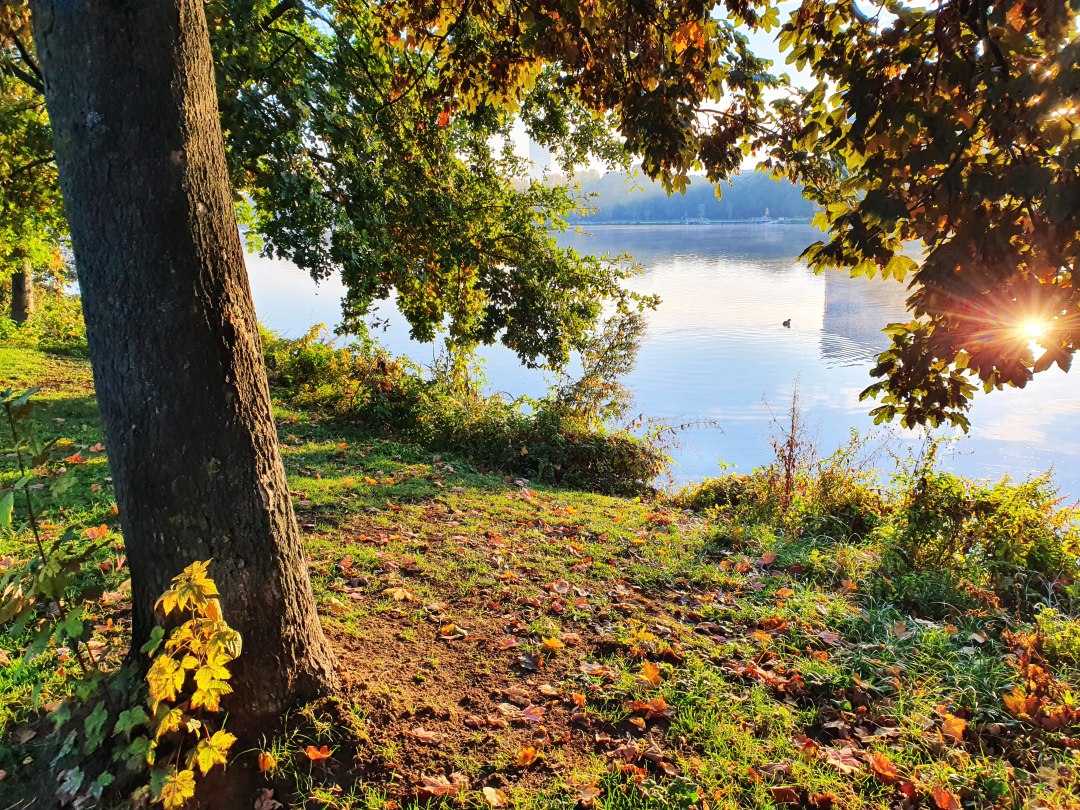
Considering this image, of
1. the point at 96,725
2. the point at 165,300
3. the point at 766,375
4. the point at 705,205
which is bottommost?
the point at 766,375

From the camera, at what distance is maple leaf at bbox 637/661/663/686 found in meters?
3.33

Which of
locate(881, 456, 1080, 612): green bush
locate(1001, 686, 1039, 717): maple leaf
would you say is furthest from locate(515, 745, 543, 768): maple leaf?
locate(881, 456, 1080, 612): green bush

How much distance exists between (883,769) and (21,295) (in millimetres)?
19972

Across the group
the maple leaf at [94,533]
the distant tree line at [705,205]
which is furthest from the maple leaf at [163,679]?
the distant tree line at [705,205]

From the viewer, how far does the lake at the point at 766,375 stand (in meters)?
11.6

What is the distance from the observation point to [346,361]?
11984 mm

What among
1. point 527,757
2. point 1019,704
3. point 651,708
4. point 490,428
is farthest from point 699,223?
point 527,757

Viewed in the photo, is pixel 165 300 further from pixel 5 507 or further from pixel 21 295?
pixel 21 295

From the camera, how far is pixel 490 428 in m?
9.60

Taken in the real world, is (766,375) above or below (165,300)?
below

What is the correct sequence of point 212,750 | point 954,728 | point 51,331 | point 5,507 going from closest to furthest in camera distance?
1. point 5,507
2. point 212,750
3. point 954,728
4. point 51,331

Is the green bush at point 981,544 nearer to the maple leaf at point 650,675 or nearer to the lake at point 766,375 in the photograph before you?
the lake at point 766,375

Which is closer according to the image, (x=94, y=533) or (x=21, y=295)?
(x=94, y=533)

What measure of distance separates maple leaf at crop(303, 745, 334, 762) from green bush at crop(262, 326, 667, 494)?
642 cm
